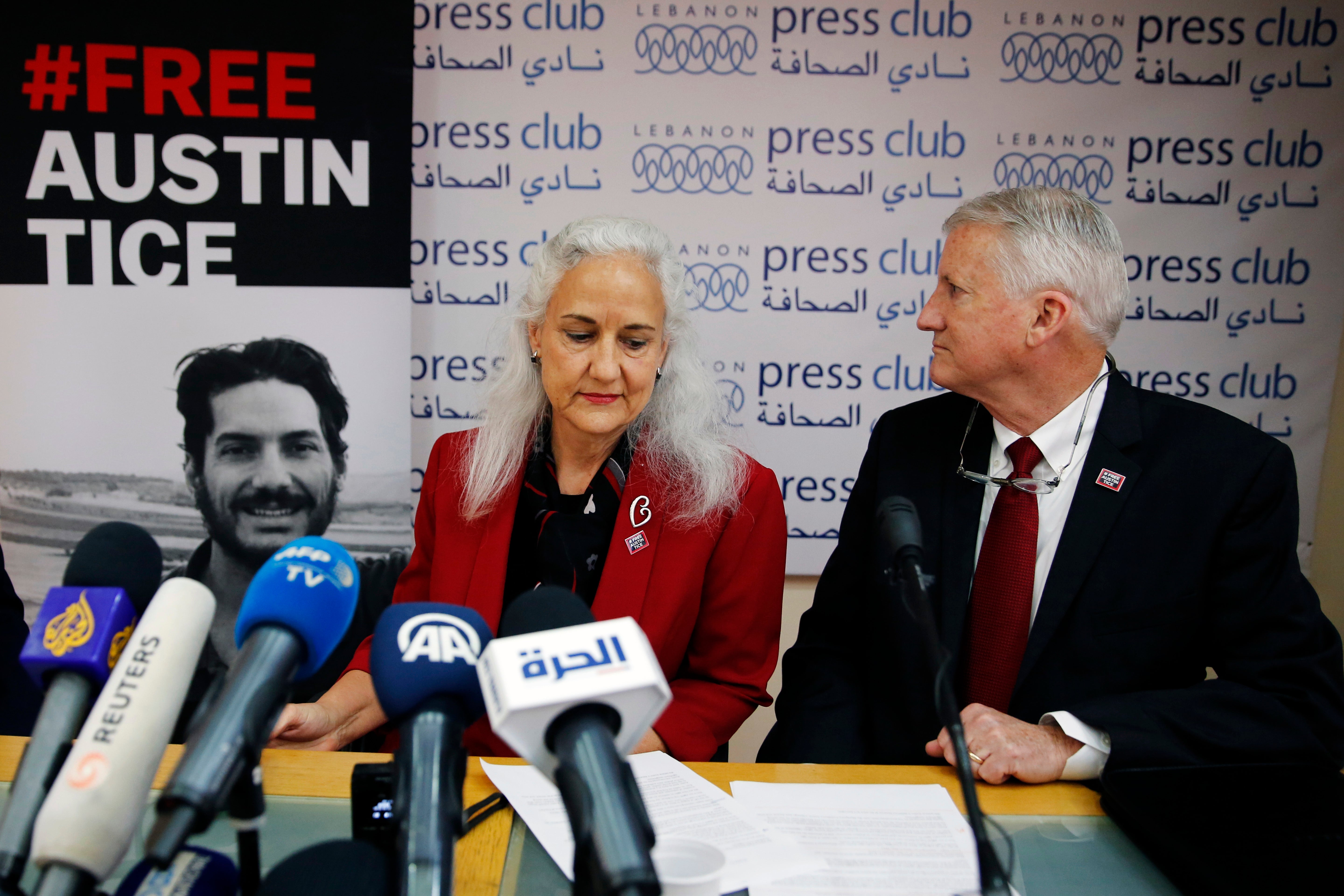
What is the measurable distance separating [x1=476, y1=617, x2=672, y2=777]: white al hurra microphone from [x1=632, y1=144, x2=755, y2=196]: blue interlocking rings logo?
2.24 meters

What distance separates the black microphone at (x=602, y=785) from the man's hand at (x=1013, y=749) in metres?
0.85

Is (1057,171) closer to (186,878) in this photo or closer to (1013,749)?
(1013,749)

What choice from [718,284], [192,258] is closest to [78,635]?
[192,258]

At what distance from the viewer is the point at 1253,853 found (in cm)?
104

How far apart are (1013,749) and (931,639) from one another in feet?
2.03

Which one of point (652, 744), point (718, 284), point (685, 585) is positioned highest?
point (718, 284)

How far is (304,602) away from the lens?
2.09 ft

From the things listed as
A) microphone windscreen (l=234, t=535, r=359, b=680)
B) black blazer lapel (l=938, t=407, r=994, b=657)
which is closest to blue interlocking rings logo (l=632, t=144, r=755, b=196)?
black blazer lapel (l=938, t=407, r=994, b=657)

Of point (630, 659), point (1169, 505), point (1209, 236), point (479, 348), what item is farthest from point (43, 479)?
point (1209, 236)

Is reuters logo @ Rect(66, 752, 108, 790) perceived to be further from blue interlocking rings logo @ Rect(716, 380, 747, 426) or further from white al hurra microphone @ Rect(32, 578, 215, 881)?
blue interlocking rings logo @ Rect(716, 380, 747, 426)

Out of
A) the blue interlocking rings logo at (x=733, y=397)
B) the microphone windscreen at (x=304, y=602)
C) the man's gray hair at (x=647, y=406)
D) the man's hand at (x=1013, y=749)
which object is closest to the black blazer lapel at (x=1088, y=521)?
the man's hand at (x=1013, y=749)

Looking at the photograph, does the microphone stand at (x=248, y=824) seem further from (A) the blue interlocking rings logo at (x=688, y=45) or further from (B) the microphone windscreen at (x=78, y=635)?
(A) the blue interlocking rings logo at (x=688, y=45)

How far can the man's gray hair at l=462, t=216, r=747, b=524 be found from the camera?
6.25ft

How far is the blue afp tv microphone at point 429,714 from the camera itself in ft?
1.87
